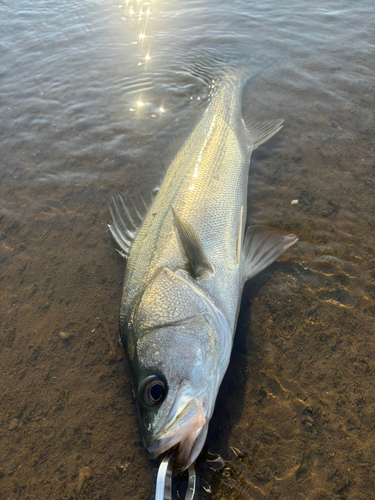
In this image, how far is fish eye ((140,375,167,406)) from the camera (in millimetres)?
1926

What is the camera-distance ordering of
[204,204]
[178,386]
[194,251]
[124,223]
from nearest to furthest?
[178,386], [194,251], [204,204], [124,223]

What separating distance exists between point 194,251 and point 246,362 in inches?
37.5

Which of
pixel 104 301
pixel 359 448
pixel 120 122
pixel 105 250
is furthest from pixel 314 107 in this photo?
pixel 359 448

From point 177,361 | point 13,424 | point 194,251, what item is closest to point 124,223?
point 194,251

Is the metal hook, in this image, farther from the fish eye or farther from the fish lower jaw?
the fish eye

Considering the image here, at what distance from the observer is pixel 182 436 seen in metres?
1.80

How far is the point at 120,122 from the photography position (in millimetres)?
5074

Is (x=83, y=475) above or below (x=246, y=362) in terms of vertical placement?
below

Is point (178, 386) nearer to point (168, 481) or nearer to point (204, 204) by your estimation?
point (168, 481)

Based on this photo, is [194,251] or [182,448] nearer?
[182,448]

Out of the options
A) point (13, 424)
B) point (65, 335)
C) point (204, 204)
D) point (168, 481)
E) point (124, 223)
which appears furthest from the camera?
point (124, 223)

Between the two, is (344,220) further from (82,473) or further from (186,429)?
(82,473)

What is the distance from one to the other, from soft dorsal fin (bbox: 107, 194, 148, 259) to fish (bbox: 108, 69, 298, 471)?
0.01 metres

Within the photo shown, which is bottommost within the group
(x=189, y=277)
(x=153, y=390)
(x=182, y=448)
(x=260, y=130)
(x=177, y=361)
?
(x=182, y=448)
